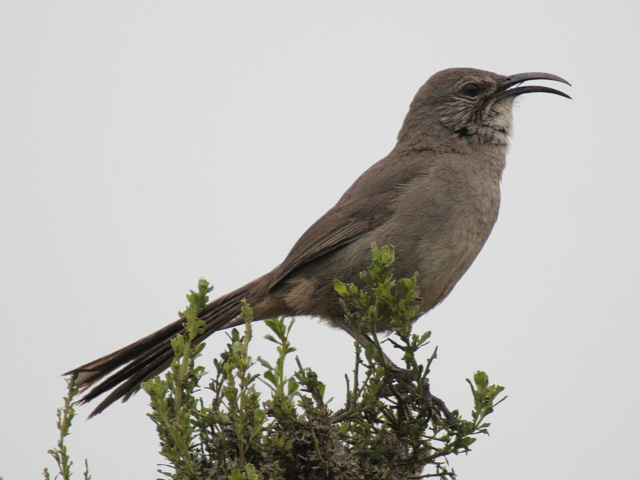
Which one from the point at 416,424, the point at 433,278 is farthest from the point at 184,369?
the point at 433,278

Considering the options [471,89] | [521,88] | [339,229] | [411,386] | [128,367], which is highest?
[471,89]

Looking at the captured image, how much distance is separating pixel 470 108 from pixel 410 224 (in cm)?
128

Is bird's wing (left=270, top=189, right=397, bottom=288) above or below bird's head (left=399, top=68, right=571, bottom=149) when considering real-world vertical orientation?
below

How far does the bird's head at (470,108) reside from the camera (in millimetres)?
5121

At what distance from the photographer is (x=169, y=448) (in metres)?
2.58

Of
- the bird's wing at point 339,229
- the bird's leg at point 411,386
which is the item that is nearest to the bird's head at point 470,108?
the bird's wing at point 339,229

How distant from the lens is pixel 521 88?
5223 millimetres

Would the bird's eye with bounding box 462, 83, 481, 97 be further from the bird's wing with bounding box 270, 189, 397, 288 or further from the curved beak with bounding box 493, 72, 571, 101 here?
the bird's wing with bounding box 270, 189, 397, 288

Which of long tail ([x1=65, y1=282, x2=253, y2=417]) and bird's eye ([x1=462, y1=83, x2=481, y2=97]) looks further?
bird's eye ([x1=462, y1=83, x2=481, y2=97])

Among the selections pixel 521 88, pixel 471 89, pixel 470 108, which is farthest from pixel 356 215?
pixel 521 88

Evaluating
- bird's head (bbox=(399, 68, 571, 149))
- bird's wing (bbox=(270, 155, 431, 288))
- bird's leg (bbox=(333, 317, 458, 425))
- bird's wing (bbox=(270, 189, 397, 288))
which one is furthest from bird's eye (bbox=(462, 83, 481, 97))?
bird's leg (bbox=(333, 317, 458, 425))

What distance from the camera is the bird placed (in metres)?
4.30

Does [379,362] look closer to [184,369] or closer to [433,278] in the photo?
[184,369]

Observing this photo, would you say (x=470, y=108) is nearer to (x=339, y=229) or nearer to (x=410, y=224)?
(x=410, y=224)
